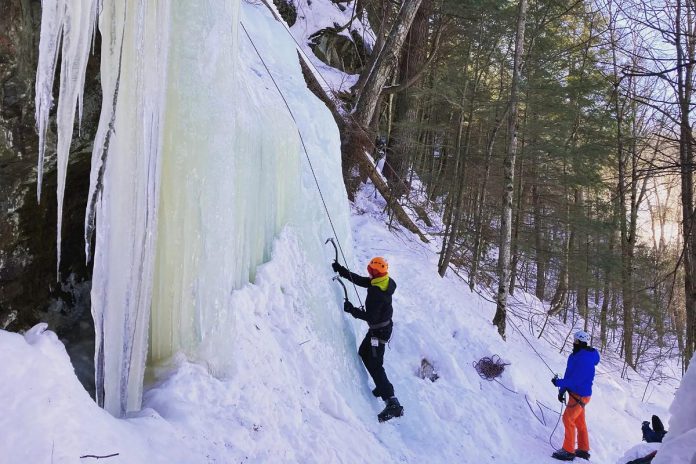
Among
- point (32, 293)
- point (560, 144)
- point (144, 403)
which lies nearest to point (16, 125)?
point (32, 293)

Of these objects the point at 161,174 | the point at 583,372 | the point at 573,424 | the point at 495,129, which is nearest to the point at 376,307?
the point at 161,174

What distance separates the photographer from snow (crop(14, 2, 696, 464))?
229 cm

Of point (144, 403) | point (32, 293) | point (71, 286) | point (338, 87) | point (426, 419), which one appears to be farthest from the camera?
point (338, 87)

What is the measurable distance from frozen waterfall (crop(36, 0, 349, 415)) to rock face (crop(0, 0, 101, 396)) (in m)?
0.63

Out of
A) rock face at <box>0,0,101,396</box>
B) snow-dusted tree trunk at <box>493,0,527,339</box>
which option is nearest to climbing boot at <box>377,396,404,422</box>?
rock face at <box>0,0,101,396</box>

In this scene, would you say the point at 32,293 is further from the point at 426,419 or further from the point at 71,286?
the point at 426,419

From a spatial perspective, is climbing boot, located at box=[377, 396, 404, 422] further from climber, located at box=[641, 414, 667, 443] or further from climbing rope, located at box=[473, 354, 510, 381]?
climbing rope, located at box=[473, 354, 510, 381]

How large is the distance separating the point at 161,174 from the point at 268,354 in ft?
5.59

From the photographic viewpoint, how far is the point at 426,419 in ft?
18.8

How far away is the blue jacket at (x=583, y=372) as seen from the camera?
20.3 feet

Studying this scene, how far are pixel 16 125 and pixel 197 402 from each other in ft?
6.58

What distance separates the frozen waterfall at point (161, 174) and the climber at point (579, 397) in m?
4.21

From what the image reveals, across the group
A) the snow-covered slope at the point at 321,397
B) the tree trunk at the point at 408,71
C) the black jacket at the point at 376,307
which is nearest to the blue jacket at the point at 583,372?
the snow-covered slope at the point at 321,397

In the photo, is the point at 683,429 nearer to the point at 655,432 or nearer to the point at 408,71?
the point at 655,432
